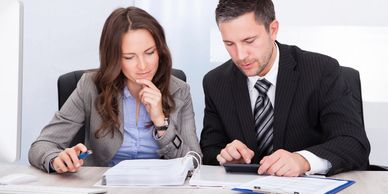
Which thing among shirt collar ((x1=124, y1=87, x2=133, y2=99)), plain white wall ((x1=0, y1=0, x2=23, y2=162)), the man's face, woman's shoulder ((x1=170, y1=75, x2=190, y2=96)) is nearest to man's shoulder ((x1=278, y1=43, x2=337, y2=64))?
the man's face

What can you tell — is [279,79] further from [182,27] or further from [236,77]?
[182,27]

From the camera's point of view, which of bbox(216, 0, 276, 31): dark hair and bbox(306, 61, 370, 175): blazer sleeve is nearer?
bbox(306, 61, 370, 175): blazer sleeve

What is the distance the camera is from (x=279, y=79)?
2322mm

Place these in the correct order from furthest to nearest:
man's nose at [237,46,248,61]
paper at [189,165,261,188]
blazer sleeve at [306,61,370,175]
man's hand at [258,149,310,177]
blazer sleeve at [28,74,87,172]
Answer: man's nose at [237,46,248,61] → blazer sleeve at [28,74,87,172] → blazer sleeve at [306,61,370,175] → man's hand at [258,149,310,177] → paper at [189,165,261,188]

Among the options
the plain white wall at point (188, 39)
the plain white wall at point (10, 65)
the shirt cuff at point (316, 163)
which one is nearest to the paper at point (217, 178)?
the shirt cuff at point (316, 163)

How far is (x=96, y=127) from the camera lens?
7.79 feet

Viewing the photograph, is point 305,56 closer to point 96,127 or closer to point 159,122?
point 159,122

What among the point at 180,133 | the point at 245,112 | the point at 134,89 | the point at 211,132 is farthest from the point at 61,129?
the point at 245,112

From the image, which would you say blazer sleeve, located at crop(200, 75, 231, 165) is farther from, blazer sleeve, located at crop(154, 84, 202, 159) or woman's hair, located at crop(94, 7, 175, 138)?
woman's hair, located at crop(94, 7, 175, 138)

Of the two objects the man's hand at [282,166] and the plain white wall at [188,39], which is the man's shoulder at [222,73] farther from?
the plain white wall at [188,39]

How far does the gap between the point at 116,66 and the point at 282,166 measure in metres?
0.83

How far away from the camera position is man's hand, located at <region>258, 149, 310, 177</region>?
1.85 meters

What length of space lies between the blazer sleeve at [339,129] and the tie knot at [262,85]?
20 cm

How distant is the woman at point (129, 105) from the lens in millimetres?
2318
